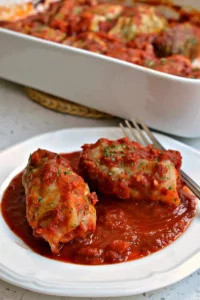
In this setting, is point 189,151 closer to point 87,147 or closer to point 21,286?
point 87,147

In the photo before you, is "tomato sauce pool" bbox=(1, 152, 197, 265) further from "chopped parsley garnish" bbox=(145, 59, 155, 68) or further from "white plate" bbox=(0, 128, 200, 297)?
"chopped parsley garnish" bbox=(145, 59, 155, 68)

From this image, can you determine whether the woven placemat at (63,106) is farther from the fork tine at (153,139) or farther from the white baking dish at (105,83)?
the fork tine at (153,139)

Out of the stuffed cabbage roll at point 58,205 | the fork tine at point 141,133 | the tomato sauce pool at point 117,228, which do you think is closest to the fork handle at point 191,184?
the tomato sauce pool at point 117,228

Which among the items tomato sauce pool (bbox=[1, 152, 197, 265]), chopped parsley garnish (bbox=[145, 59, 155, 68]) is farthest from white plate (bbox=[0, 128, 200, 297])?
chopped parsley garnish (bbox=[145, 59, 155, 68])

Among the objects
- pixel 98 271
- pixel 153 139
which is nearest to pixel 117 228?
pixel 98 271

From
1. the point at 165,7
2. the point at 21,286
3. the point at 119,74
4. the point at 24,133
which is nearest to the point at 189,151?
the point at 119,74
